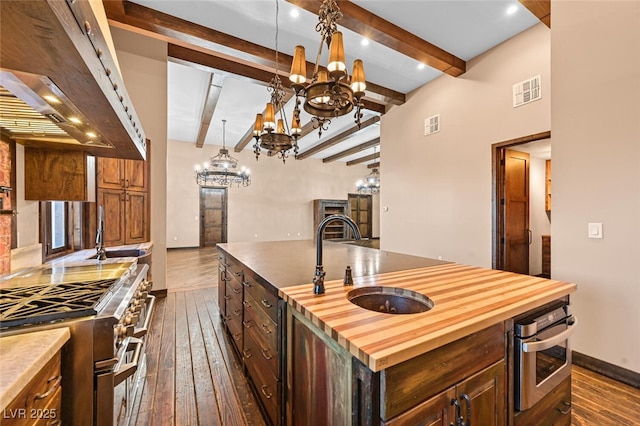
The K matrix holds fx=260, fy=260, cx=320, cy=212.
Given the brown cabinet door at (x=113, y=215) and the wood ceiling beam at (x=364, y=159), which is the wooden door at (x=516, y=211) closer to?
the brown cabinet door at (x=113, y=215)

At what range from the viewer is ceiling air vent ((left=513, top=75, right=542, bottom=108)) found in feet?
10.2

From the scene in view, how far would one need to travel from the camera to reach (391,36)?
3125 mm

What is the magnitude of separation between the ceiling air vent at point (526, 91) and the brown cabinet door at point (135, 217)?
523 centimetres

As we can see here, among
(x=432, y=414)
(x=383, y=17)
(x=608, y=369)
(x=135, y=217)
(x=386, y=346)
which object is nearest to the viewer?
(x=386, y=346)

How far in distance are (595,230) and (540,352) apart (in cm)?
153

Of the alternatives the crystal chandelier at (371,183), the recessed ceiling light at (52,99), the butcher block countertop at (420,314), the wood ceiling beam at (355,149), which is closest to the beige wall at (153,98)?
the recessed ceiling light at (52,99)

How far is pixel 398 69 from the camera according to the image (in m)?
4.20

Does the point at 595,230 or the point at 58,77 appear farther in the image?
the point at 595,230

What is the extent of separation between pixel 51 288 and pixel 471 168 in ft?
14.9

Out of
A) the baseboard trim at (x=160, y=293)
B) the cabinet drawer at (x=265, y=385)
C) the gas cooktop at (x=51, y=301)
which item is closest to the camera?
the gas cooktop at (x=51, y=301)

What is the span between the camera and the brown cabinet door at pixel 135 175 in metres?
3.65

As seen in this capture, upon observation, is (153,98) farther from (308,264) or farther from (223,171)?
→ (308,264)

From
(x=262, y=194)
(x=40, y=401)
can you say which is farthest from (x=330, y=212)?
(x=40, y=401)

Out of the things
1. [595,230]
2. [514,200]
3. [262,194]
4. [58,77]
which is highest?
[262,194]
